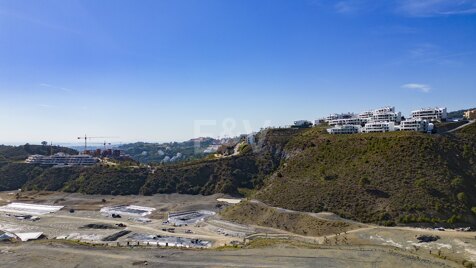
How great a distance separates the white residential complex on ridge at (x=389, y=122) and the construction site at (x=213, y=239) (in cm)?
3852

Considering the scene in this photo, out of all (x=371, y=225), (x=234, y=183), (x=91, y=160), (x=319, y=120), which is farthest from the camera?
(x=319, y=120)

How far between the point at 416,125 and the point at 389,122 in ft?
31.1

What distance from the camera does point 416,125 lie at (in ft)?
316

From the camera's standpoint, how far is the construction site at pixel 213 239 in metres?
53.8

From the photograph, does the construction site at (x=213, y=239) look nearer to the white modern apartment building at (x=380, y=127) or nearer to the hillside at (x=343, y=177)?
the hillside at (x=343, y=177)

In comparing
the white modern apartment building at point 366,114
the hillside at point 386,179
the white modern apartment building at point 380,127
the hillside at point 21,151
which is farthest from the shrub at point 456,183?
the hillside at point 21,151

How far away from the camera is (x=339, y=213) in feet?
231

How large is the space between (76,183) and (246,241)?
7478cm

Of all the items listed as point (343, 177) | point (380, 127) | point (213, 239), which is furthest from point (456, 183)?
point (213, 239)

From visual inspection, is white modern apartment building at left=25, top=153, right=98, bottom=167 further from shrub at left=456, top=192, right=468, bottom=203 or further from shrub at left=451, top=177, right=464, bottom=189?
shrub at left=456, top=192, right=468, bottom=203

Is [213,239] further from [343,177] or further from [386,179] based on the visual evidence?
[386,179]

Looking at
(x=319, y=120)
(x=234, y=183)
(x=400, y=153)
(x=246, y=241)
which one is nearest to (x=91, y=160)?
(x=234, y=183)

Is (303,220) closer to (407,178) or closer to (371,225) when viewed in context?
(371,225)

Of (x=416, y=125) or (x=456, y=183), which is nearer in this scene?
(x=456, y=183)
